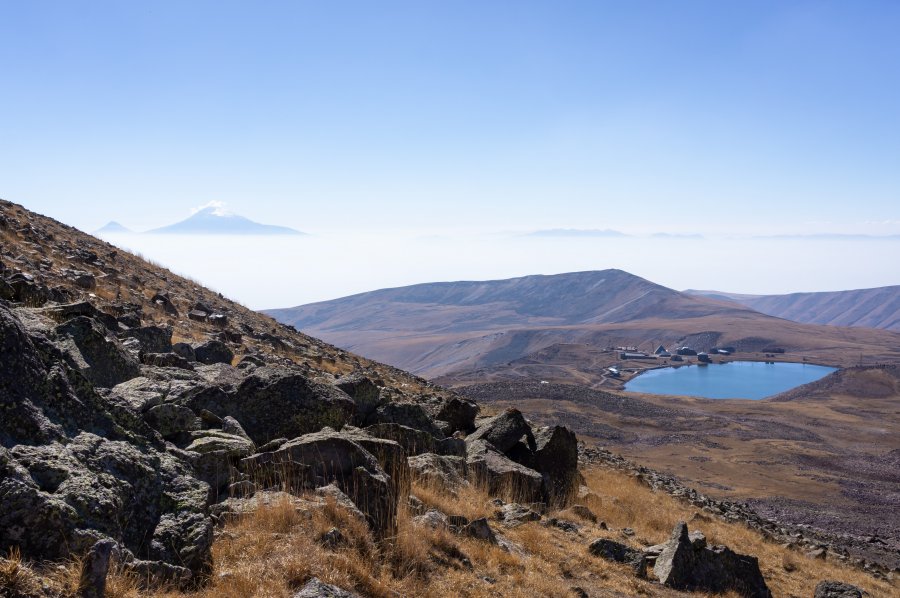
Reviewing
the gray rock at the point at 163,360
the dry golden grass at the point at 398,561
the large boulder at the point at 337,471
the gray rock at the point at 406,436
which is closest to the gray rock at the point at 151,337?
the gray rock at the point at 163,360

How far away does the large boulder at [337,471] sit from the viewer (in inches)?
246

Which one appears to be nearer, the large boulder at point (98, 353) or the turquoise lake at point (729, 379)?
the large boulder at point (98, 353)

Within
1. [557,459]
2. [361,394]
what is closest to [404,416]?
[361,394]

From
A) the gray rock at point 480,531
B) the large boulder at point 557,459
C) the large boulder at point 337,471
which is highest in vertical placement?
the large boulder at point 337,471

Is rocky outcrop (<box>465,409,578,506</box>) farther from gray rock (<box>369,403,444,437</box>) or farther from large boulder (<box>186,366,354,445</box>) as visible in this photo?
large boulder (<box>186,366,354,445</box>)

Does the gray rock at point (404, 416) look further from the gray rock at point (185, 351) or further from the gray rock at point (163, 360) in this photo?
the gray rock at point (185, 351)

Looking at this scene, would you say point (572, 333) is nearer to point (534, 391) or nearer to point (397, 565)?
point (534, 391)

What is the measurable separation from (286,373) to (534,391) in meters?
59.6

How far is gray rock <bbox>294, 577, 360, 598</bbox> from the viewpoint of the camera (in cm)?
439

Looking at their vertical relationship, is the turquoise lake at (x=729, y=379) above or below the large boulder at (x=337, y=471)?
below

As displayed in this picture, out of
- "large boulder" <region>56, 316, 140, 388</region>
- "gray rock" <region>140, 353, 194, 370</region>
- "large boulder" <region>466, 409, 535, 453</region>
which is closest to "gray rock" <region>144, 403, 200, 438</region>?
"large boulder" <region>56, 316, 140, 388</region>

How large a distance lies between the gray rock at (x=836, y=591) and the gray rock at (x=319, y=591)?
9.41 meters

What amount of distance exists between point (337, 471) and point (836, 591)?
9.27 meters

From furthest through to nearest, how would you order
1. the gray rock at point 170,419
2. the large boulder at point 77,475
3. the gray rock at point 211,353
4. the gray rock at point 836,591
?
the gray rock at point 211,353
the gray rock at point 836,591
the gray rock at point 170,419
the large boulder at point 77,475
